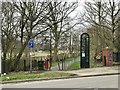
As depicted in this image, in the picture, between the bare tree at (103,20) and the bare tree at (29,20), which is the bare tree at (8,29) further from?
the bare tree at (103,20)

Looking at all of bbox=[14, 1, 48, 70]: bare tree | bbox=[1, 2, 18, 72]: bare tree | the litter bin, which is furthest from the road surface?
bbox=[1, 2, 18, 72]: bare tree

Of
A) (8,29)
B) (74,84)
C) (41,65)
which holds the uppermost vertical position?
(8,29)

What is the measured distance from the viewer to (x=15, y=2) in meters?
32.2

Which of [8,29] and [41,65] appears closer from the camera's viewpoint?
[41,65]

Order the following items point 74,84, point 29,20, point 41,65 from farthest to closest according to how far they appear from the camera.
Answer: point 29,20 < point 41,65 < point 74,84

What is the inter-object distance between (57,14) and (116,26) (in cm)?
971

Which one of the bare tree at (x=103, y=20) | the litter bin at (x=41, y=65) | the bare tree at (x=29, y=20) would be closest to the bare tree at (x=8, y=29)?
the bare tree at (x=29, y=20)

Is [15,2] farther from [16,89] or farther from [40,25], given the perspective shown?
[16,89]

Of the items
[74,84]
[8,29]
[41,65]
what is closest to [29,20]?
[8,29]

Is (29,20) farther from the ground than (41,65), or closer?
farther from the ground

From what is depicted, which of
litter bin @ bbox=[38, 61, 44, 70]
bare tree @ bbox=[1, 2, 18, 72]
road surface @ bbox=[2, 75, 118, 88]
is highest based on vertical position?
bare tree @ bbox=[1, 2, 18, 72]

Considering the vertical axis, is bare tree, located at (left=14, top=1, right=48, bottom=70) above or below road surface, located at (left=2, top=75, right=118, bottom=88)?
above

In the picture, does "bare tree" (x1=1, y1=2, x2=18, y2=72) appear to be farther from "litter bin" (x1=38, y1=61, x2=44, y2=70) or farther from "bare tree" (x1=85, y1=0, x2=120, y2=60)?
"bare tree" (x1=85, y1=0, x2=120, y2=60)

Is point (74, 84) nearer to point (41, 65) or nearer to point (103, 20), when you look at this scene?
point (41, 65)
